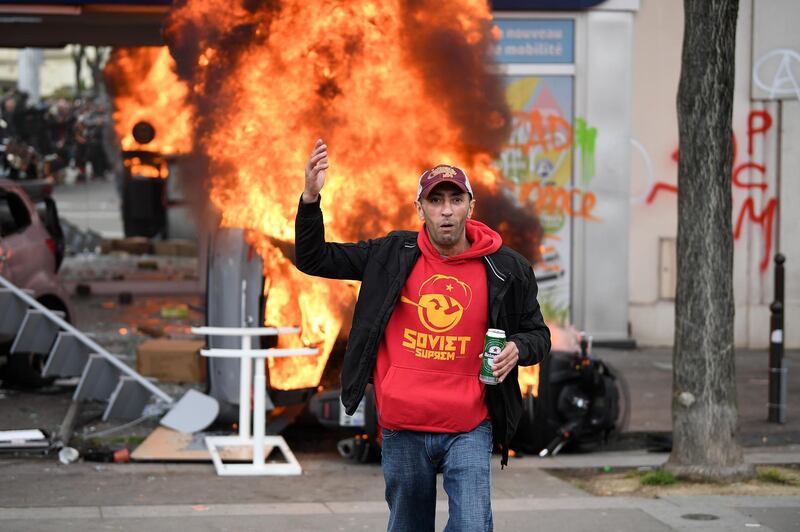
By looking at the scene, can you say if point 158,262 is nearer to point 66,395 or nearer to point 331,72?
Answer: point 66,395

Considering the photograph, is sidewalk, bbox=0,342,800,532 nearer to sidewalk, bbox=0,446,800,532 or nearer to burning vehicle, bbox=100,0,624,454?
sidewalk, bbox=0,446,800,532

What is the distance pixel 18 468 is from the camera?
8.27m

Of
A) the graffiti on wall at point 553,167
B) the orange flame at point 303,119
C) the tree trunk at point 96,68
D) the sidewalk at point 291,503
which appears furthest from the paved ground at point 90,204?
the sidewalk at point 291,503

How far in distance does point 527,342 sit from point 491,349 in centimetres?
30

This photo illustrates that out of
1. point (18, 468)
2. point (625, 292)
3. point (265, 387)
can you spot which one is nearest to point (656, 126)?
point (625, 292)

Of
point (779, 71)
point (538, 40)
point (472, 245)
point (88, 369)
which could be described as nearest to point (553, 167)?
point (538, 40)

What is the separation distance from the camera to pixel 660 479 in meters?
7.91

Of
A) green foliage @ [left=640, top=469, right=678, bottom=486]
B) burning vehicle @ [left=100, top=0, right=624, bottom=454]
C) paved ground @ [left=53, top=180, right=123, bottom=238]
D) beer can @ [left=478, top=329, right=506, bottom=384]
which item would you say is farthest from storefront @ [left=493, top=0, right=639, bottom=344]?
beer can @ [left=478, top=329, right=506, bottom=384]

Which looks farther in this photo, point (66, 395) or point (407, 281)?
point (66, 395)

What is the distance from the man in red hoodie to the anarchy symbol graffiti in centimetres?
1046

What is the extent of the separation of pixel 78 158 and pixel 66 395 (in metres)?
8.81

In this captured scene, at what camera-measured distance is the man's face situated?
472cm

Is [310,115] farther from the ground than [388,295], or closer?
farther from the ground

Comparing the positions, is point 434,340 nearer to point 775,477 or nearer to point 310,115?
point 775,477
